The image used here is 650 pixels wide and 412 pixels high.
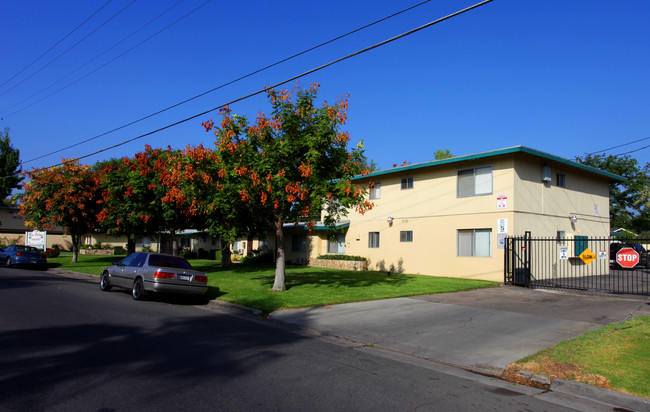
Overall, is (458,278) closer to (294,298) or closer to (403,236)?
(403,236)

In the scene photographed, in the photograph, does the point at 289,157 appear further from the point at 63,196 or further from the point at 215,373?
the point at 63,196

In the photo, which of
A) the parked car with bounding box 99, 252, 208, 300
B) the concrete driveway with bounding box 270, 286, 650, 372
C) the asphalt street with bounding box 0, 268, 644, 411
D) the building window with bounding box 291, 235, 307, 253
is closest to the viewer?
the asphalt street with bounding box 0, 268, 644, 411

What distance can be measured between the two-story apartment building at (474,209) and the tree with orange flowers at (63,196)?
17.5 meters

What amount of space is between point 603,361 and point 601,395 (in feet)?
4.56

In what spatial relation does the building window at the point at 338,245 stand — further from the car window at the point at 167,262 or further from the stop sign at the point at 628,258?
the stop sign at the point at 628,258

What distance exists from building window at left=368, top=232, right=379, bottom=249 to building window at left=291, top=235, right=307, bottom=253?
6.10 metres

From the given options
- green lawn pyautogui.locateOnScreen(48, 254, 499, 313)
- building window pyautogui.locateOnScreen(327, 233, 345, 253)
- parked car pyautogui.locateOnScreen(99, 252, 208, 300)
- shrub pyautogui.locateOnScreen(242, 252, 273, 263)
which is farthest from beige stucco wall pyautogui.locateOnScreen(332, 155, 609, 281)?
parked car pyautogui.locateOnScreen(99, 252, 208, 300)

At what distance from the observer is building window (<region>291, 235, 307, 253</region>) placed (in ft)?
102

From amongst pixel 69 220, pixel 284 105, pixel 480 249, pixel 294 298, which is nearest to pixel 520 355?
pixel 294 298

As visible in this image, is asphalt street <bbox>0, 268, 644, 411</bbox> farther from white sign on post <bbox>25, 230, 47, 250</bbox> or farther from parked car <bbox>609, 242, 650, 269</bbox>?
white sign on post <bbox>25, 230, 47, 250</bbox>

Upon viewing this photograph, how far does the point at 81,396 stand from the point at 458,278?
59.0 feet

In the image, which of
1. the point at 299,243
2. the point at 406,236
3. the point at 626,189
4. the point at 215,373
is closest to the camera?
the point at 215,373

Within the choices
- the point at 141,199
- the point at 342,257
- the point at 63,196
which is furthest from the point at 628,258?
the point at 63,196

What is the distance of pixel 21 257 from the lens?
26.1 meters
